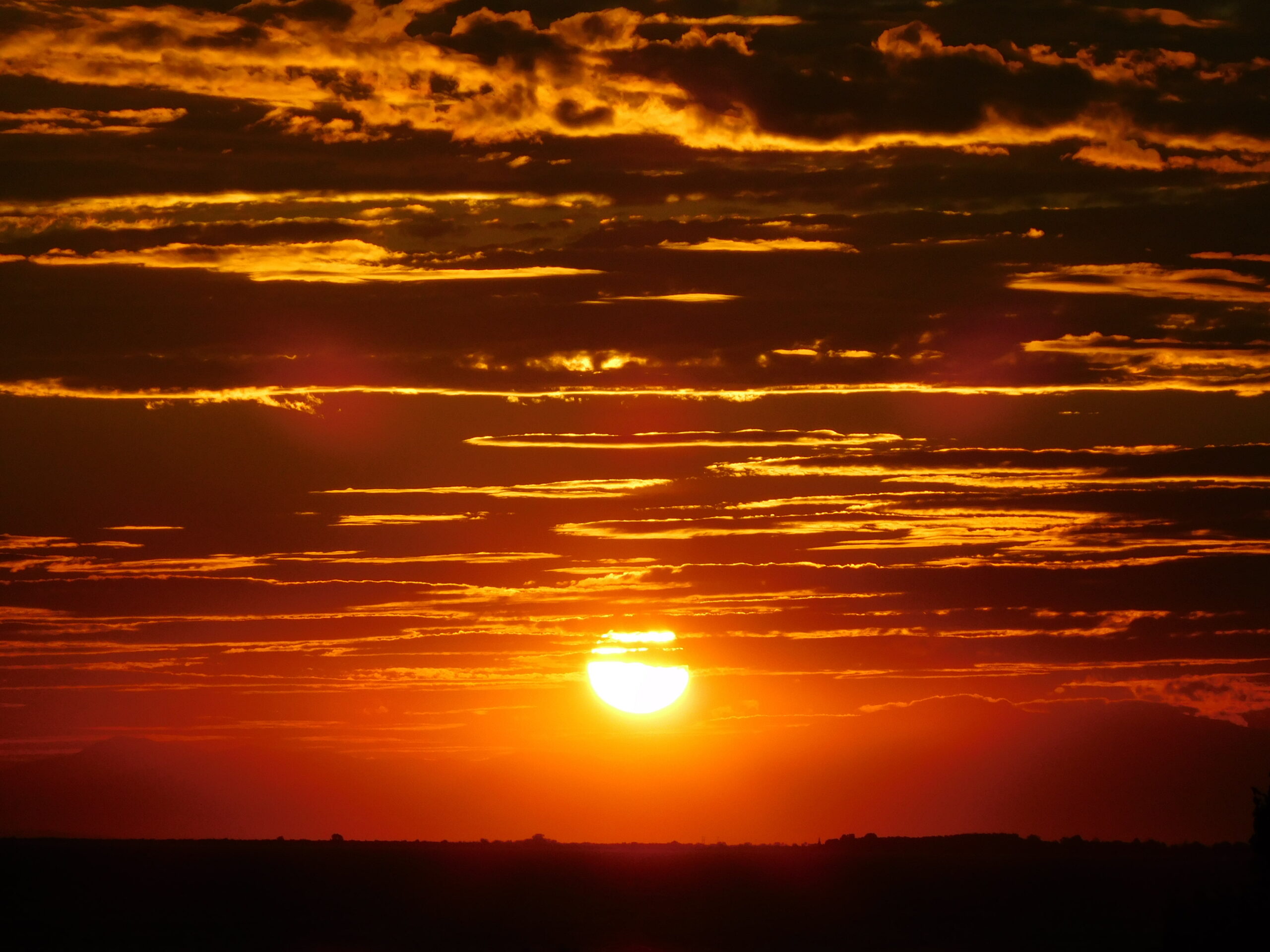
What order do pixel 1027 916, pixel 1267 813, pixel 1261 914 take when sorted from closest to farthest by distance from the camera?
1. pixel 1261 914
2. pixel 1267 813
3. pixel 1027 916

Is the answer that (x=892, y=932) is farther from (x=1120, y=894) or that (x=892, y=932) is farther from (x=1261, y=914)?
(x=1261, y=914)

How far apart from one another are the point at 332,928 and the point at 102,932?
1592 cm

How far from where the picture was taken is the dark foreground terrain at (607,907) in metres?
108

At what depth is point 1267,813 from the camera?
223ft

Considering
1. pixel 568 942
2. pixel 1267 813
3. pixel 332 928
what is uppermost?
pixel 332 928

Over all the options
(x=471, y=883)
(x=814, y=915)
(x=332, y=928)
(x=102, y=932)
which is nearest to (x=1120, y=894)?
(x=814, y=915)

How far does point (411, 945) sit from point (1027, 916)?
50011 mm

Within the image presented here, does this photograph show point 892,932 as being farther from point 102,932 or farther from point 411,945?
point 102,932

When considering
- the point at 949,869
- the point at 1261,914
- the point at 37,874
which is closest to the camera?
the point at 1261,914

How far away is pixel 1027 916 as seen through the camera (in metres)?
132

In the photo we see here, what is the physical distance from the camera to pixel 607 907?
13912 cm

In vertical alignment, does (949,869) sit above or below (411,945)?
above

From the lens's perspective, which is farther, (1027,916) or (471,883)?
(471,883)

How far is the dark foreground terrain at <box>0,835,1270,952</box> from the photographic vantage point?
107938mm
